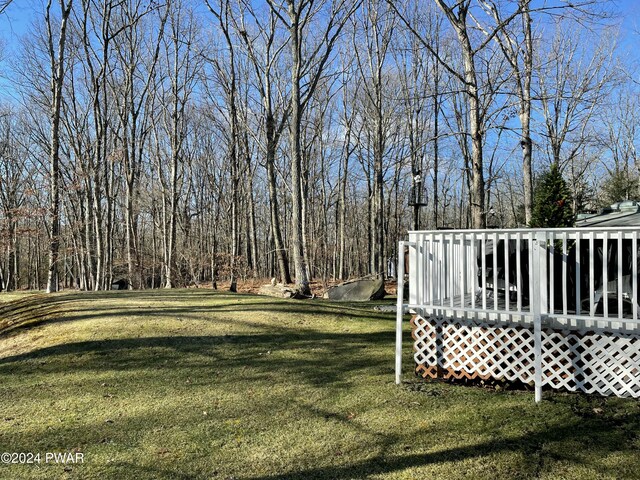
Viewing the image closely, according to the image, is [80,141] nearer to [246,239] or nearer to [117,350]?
[246,239]

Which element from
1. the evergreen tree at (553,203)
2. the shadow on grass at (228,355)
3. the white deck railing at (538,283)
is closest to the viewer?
the white deck railing at (538,283)

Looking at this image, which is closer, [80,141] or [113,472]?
[113,472]

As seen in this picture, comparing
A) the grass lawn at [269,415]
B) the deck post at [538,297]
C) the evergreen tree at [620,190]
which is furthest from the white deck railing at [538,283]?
the evergreen tree at [620,190]

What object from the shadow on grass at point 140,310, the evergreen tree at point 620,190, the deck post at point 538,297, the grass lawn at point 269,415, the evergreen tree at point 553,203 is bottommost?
the grass lawn at point 269,415

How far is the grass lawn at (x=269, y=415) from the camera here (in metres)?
3.12

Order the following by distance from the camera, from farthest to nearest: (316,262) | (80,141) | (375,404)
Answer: (316,262) → (80,141) → (375,404)

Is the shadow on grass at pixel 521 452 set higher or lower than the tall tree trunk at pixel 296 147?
lower

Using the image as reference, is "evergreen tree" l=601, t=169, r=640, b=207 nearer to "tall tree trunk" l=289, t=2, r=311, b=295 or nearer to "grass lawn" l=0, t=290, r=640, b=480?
"tall tree trunk" l=289, t=2, r=311, b=295

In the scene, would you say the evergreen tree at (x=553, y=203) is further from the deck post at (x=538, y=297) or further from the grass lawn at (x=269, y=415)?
the grass lawn at (x=269, y=415)

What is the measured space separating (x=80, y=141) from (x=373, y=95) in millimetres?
16248

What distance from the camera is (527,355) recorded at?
4320 mm

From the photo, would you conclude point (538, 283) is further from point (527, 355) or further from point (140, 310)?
point (140, 310)

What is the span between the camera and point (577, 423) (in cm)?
361

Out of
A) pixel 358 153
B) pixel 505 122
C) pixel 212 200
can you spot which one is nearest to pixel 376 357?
pixel 505 122
